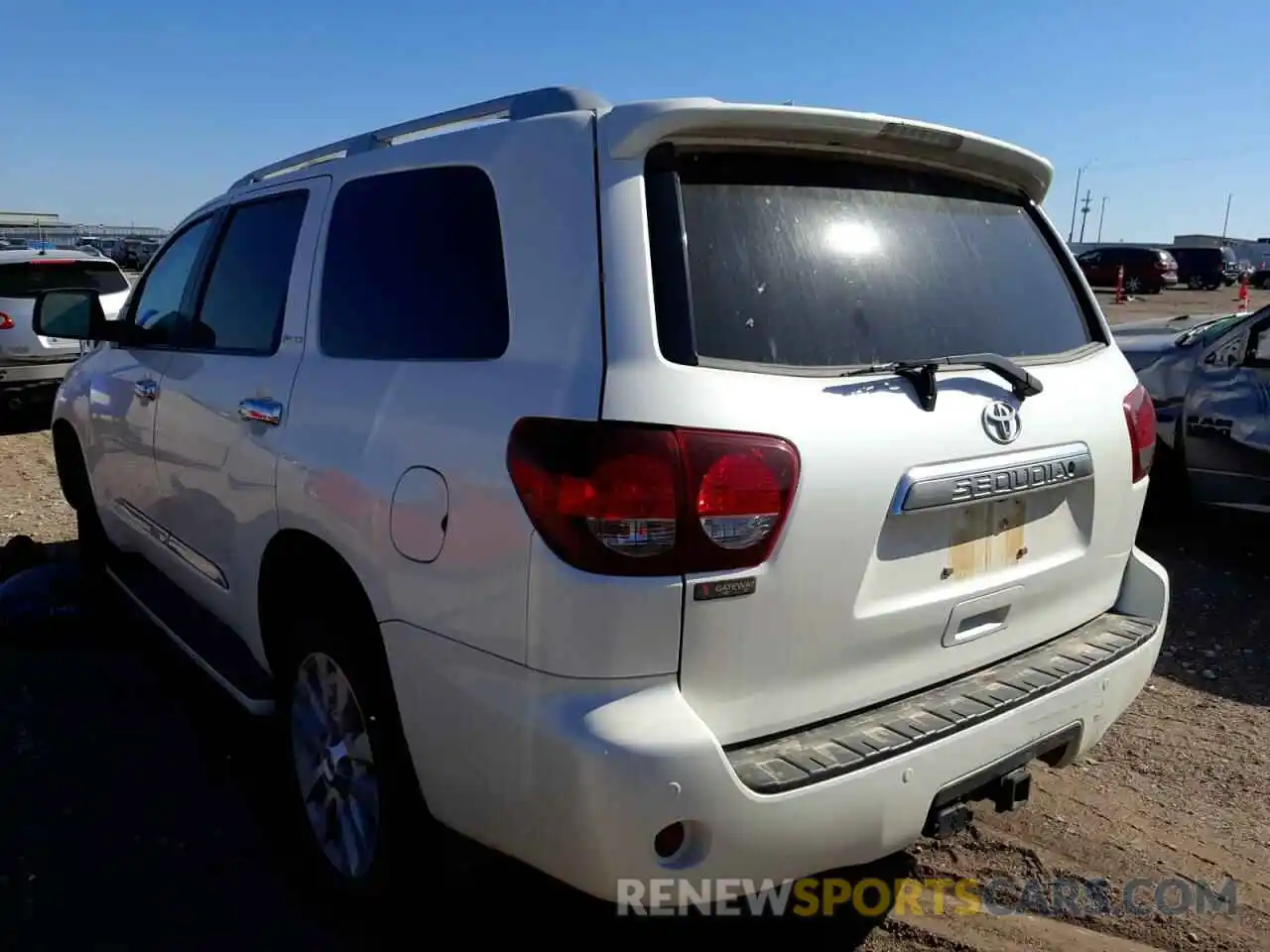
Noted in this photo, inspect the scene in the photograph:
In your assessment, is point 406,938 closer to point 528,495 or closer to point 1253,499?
point 528,495

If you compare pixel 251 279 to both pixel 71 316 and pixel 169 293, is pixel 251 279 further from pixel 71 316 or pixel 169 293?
pixel 71 316

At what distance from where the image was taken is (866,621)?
2264 mm

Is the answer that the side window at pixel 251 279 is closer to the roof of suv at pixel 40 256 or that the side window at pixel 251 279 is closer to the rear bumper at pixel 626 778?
the rear bumper at pixel 626 778

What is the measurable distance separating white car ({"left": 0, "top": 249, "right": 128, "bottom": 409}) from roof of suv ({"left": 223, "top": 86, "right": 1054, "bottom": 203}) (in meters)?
8.12

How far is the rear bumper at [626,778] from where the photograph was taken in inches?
77.9

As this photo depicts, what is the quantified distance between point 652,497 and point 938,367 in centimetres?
82

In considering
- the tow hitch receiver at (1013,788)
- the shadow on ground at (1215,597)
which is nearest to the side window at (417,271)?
the tow hitch receiver at (1013,788)

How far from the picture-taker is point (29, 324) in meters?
9.66

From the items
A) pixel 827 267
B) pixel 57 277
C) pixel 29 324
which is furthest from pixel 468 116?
pixel 57 277

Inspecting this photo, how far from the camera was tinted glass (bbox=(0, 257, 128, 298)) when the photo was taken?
33.1 feet

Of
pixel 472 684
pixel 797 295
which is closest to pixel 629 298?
pixel 797 295

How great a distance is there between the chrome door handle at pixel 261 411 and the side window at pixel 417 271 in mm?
254

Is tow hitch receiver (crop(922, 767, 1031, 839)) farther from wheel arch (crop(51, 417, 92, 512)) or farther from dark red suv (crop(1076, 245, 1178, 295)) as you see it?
dark red suv (crop(1076, 245, 1178, 295))

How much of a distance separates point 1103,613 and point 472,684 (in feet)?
6.22
